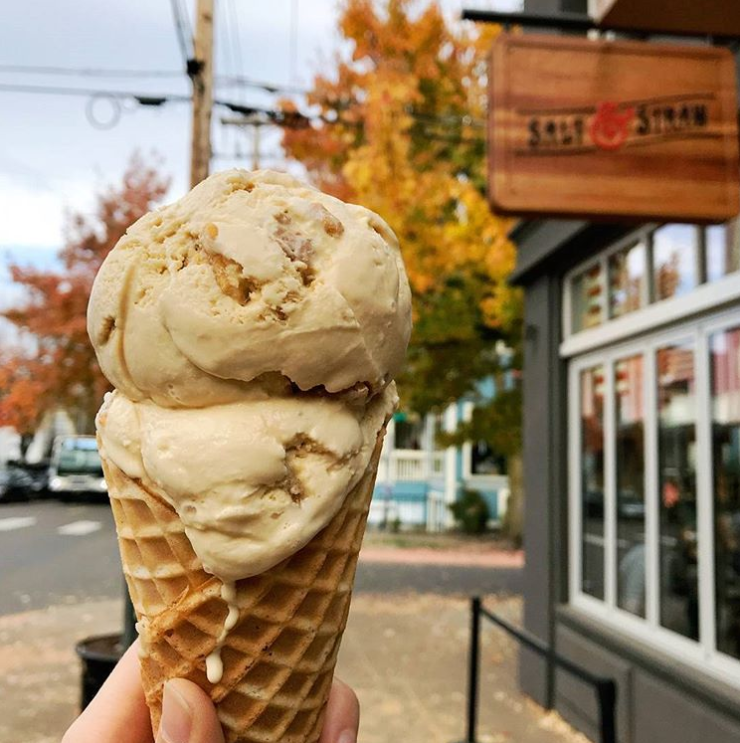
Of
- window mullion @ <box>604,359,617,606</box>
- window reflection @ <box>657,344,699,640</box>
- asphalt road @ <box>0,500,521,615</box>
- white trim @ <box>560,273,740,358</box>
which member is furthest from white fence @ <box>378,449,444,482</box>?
window reflection @ <box>657,344,699,640</box>

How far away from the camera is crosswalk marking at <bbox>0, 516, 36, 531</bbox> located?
62.8 ft

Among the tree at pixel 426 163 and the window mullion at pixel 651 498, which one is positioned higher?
the tree at pixel 426 163

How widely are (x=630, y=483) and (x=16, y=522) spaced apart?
62.8 feet

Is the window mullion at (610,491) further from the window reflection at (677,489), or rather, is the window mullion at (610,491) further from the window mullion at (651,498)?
the window reflection at (677,489)

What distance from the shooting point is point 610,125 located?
382cm

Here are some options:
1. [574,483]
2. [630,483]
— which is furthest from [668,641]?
[574,483]

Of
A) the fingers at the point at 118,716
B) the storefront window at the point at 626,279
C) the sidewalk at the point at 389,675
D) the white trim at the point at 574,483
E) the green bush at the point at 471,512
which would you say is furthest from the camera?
the green bush at the point at 471,512

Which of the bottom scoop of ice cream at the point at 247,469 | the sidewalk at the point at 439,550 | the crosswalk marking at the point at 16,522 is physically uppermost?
the bottom scoop of ice cream at the point at 247,469

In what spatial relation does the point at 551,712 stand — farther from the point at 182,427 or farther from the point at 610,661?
the point at 182,427

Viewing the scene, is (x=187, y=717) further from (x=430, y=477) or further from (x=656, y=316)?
(x=430, y=477)

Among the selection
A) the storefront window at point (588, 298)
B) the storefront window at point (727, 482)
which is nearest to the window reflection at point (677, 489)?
the storefront window at point (727, 482)

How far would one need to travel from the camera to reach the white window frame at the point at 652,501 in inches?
188

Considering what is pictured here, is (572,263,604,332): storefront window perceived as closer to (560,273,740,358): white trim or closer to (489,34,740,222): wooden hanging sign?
(560,273,740,358): white trim

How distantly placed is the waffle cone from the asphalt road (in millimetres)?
9301
